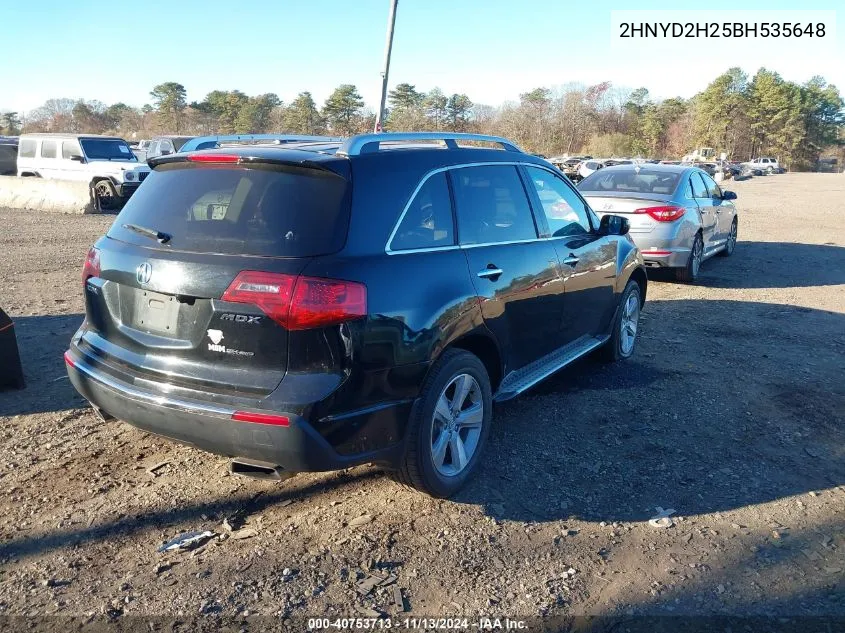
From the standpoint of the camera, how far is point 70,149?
18.8 meters

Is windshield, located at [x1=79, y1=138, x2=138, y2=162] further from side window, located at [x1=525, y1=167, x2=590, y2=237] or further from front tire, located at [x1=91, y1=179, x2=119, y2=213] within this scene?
side window, located at [x1=525, y1=167, x2=590, y2=237]

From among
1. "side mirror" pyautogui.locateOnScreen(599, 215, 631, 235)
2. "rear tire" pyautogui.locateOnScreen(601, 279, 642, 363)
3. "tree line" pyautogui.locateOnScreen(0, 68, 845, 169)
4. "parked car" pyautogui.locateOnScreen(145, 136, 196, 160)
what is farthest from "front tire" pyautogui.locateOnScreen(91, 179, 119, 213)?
"tree line" pyautogui.locateOnScreen(0, 68, 845, 169)

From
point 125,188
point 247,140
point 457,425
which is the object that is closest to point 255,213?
point 457,425

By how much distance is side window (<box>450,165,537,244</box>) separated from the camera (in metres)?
4.08

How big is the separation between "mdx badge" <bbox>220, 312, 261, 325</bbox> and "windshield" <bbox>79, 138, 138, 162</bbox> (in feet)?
57.3

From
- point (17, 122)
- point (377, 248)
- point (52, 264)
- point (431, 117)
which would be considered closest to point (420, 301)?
point (377, 248)

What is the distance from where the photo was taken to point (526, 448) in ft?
14.8

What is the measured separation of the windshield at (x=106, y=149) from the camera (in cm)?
1862

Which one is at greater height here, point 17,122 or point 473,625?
point 17,122

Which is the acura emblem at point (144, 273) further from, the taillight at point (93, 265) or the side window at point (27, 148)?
the side window at point (27, 148)

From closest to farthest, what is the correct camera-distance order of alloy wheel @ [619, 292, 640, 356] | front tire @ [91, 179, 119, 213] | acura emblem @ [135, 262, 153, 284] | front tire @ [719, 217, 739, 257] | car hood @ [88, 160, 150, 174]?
1. acura emblem @ [135, 262, 153, 284]
2. alloy wheel @ [619, 292, 640, 356]
3. front tire @ [719, 217, 739, 257]
4. car hood @ [88, 160, 150, 174]
5. front tire @ [91, 179, 119, 213]

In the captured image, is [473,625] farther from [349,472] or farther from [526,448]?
[526,448]

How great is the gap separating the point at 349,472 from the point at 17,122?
103 meters

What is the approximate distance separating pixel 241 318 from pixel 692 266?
27.7 feet
